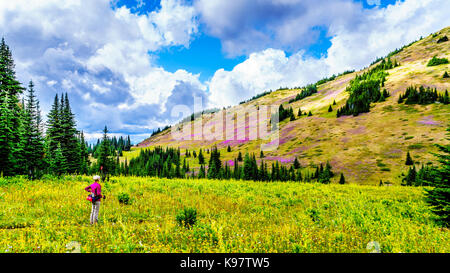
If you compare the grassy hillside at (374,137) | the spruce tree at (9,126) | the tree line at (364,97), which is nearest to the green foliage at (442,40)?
the grassy hillside at (374,137)

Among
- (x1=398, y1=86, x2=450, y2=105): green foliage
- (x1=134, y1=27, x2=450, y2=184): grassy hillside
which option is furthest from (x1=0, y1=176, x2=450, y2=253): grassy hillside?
(x1=398, y1=86, x2=450, y2=105): green foliage

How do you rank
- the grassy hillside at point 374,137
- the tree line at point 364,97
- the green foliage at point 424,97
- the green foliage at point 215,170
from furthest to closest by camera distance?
the tree line at point 364,97
the green foliage at point 424,97
the green foliage at point 215,170
the grassy hillside at point 374,137

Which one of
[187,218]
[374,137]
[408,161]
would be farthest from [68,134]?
[374,137]

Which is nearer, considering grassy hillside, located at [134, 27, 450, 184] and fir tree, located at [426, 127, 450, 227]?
fir tree, located at [426, 127, 450, 227]

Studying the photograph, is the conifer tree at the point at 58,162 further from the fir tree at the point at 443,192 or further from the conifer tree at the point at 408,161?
the conifer tree at the point at 408,161

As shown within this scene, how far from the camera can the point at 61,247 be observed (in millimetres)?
5055

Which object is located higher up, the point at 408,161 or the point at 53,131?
the point at 53,131

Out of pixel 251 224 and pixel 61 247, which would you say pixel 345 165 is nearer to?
pixel 251 224

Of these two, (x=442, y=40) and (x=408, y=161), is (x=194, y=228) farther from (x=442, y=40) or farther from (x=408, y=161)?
(x=442, y=40)

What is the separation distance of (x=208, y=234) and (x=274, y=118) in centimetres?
13178

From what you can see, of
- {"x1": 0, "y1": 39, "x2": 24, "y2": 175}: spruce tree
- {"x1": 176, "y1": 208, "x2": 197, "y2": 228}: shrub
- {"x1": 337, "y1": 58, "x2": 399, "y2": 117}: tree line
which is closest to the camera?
{"x1": 176, "y1": 208, "x2": 197, "y2": 228}: shrub

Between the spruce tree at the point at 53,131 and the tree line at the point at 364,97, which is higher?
the tree line at the point at 364,97

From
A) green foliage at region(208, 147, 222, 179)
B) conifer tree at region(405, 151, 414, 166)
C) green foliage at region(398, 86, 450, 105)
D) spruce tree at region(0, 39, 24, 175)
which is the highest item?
green foliage at region(398, 86, 450, 105)

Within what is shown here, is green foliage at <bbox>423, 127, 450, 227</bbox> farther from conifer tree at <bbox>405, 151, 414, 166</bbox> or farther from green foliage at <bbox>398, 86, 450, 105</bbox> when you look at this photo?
green foliage at <bbox>398, 86, 450, 105</bbox>
